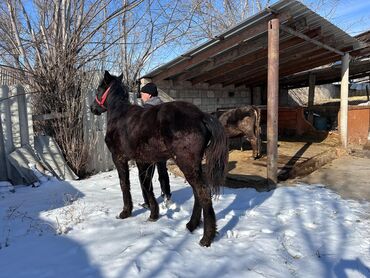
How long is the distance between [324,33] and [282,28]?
2196 millimetres

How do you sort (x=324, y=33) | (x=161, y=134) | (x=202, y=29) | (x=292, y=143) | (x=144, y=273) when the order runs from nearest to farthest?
(x=144, y=273)
(x=161, y=134)
(x=324, y=33)
(x=292, y=143)
(x=202, y=29)

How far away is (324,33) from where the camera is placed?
303 inches

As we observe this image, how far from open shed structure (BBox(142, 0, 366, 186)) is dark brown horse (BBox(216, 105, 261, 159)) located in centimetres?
142

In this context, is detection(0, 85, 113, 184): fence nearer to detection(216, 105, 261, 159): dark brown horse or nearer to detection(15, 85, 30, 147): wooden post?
detection(15, 85, 30, 147): wooden post

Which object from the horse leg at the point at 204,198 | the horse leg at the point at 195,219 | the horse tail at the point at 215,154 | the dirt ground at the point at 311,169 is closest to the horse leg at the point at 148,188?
the horse leg at the point at 195,219

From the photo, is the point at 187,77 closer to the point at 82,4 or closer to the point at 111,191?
the point at 82,4

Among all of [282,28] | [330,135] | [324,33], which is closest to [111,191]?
[282,28]

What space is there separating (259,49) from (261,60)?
5.47 feet

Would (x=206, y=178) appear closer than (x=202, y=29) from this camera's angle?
Yes

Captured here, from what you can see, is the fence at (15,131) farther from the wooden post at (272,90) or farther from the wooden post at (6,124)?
the wooden post at (272,90)

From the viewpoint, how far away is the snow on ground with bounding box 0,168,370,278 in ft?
8.68

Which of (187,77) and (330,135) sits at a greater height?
(187,77)

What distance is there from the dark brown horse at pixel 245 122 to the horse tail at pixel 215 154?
5.38 m

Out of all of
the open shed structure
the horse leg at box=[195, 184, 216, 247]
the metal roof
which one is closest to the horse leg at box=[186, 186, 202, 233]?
the horse leg at box=[195, 184, 216, 247]
